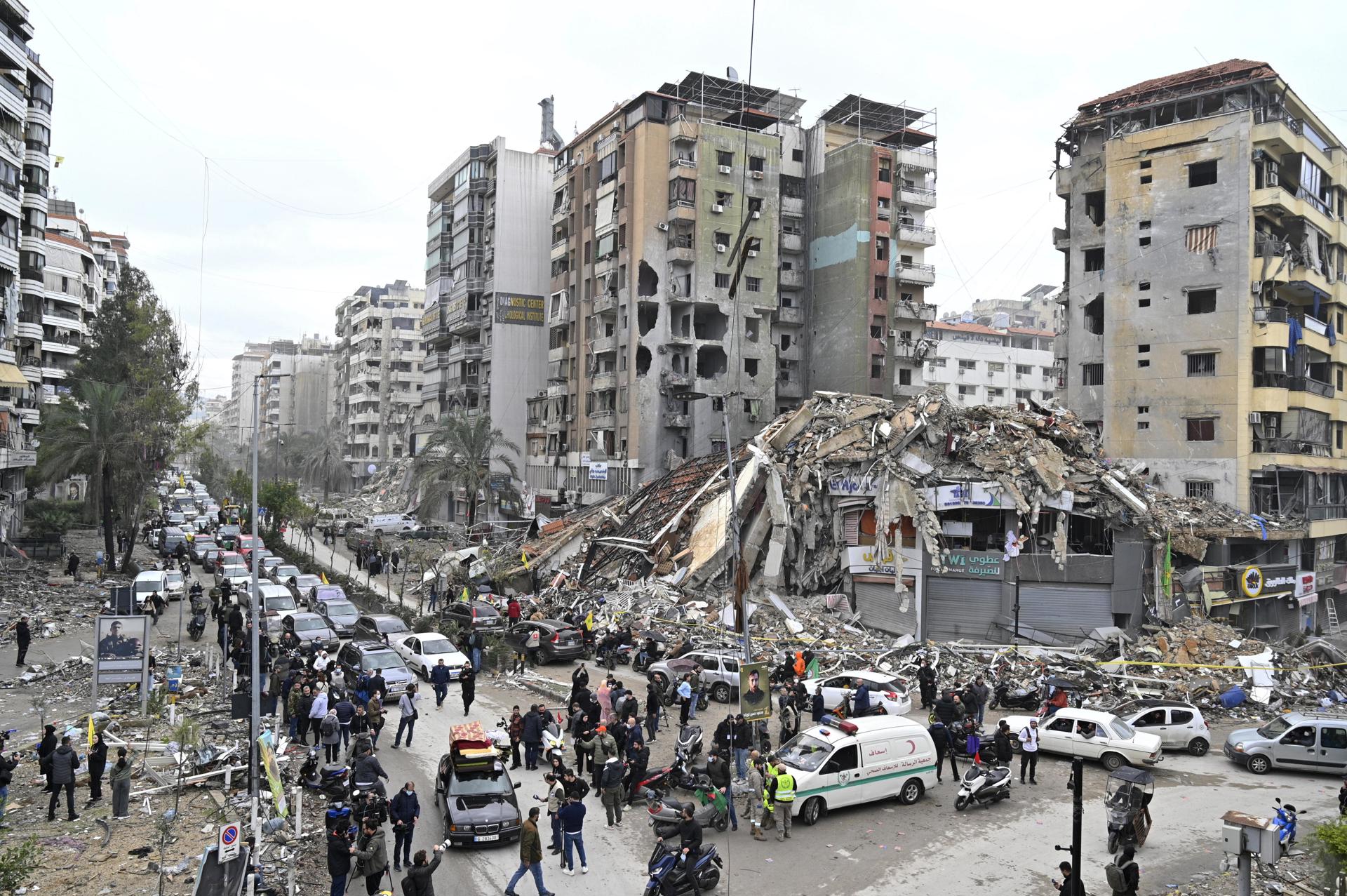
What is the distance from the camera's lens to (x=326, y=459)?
102 m

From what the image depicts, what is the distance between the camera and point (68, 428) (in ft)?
144

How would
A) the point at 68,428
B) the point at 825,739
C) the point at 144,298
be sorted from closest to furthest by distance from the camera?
the point at 825,739
the point at 68,428
the point at 144,298

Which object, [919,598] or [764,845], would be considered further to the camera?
[919,598]

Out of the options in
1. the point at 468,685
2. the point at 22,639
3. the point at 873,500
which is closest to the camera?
the point at 468,685

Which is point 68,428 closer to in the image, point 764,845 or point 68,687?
point 68,687

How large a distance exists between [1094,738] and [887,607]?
14514mm

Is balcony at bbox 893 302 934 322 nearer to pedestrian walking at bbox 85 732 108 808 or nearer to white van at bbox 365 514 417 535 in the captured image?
white van at bbox 365 514 417 535

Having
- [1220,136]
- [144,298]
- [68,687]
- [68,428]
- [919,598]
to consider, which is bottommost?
[68,687]

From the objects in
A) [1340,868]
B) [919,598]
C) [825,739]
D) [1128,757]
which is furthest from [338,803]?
[919,598]

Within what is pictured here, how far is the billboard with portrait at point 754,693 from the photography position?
657 inches

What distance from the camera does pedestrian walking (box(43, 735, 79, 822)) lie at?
15594 millimetres

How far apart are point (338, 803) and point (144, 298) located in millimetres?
44024

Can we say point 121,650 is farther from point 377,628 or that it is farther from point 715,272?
point 715,272

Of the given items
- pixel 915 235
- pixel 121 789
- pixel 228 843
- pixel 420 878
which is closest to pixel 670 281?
pixel 915 235
